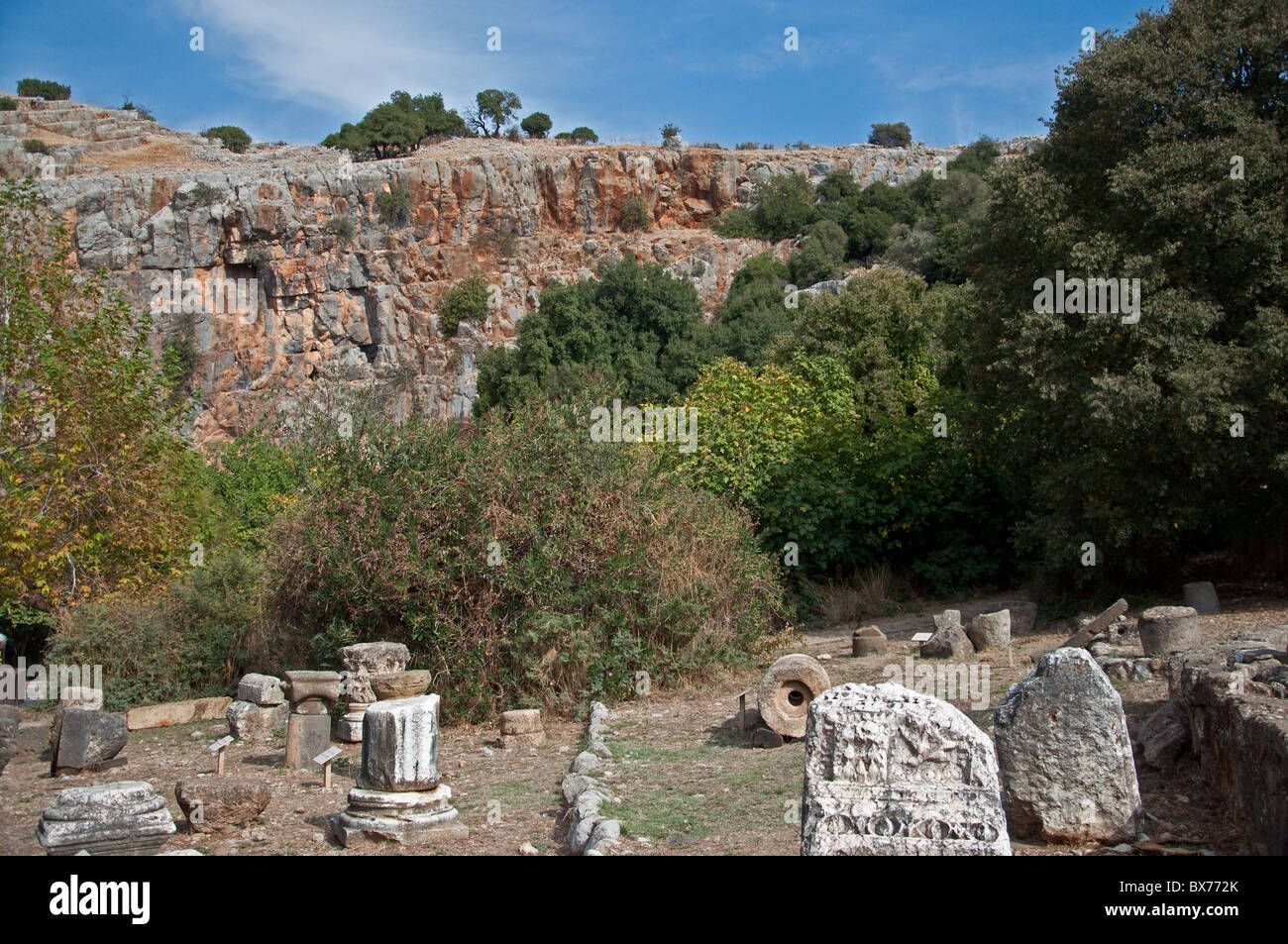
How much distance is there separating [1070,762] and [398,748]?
4.35m

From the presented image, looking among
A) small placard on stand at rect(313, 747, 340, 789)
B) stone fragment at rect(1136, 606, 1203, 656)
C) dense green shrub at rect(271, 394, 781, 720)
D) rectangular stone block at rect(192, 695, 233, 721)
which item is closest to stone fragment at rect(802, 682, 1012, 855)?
small placard on stand at rect(313, 747, 340, 789)

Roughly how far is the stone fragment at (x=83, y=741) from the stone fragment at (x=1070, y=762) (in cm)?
800

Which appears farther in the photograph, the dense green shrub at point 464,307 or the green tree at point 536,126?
the green tree at point 536,126

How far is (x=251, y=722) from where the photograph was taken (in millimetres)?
10562

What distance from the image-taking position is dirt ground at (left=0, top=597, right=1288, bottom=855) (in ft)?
20.7

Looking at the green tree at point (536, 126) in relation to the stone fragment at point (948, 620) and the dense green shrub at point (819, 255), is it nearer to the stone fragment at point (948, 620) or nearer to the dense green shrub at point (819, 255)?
the dense green shrub at point (819, 255)

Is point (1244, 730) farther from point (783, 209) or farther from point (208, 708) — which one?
point (783, 209)

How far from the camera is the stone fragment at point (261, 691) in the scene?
36.3 ft

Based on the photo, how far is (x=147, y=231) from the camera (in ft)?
161

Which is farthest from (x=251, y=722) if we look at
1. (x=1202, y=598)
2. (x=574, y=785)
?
(x=1202, y=598)

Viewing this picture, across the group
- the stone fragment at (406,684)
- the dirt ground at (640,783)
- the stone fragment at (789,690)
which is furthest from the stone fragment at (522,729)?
the stone fragment at (789,690)

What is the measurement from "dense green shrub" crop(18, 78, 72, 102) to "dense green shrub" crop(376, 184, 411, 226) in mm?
32320

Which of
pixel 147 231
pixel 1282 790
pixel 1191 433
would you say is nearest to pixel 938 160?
pixel 147 231

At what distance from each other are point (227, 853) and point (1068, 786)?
519cm
